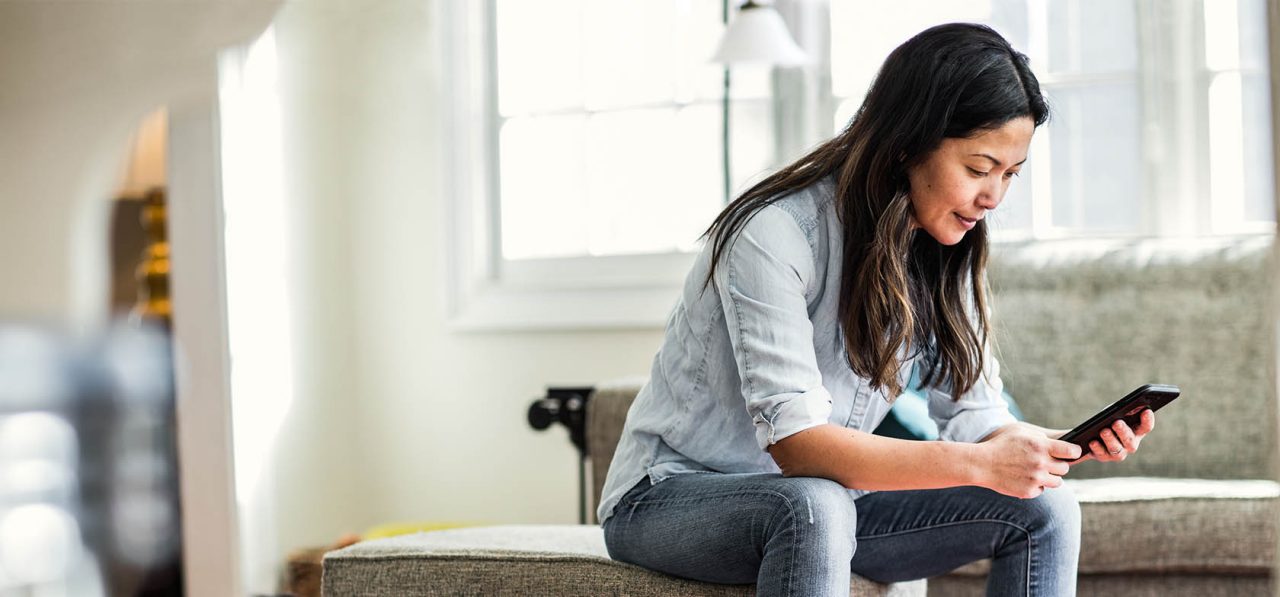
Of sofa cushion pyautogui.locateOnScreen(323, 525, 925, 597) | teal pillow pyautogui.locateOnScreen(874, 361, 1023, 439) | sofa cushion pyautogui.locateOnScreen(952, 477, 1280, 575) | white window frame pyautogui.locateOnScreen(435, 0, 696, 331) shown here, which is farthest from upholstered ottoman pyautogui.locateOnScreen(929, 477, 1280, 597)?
white window frame pyautogui.locateOnScreen(435, 0, 696, 331)

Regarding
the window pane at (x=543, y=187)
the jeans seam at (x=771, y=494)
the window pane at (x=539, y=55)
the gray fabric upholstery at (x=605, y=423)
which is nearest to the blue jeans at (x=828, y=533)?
the jeans seam at (x=771, y=494)

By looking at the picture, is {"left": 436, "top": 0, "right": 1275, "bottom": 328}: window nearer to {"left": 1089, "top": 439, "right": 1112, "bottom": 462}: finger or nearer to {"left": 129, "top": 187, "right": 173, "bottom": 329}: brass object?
{"left": 129, "top": 187, "right": 173, "bottom": 329}: brass object

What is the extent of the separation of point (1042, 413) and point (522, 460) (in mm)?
1406

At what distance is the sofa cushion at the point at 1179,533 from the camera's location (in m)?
1.94

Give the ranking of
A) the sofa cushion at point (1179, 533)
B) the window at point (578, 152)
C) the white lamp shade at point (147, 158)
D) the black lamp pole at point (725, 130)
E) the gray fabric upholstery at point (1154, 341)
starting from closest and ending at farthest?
1. the sofa cushion at point (1179, 533)
2. the gray fabric upholstery at point (1154, 341)
3. the white lamp shade at point (147, 158)
4. the black lamp pole at point (725, 130)
5. the window at point (578, 152)

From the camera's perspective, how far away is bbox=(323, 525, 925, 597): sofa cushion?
1.43 meters

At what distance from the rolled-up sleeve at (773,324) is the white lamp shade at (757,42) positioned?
1.43m

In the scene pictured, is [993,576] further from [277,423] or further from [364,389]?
[364,389]

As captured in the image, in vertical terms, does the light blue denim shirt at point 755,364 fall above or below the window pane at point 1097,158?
below

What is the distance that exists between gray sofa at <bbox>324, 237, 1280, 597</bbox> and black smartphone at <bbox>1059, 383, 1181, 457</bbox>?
2.47ft

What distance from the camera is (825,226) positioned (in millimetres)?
1350

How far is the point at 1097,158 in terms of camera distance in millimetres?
2928

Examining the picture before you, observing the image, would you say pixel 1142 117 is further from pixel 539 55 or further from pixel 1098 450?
pixel 1098 450

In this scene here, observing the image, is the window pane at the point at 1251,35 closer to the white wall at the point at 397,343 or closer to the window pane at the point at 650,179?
the window pane at the point at 650,179
